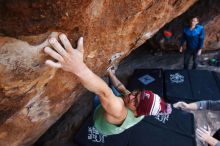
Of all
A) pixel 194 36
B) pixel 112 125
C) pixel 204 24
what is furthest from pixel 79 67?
pixel 204 24

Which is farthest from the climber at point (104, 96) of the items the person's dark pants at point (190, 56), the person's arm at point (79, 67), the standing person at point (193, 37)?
the person's dark pants at point (190, 56)

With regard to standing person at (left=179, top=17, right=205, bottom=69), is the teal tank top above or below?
above

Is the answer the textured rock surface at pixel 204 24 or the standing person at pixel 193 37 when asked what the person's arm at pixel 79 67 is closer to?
the standing person at pixel 193 37

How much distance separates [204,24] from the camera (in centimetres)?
668

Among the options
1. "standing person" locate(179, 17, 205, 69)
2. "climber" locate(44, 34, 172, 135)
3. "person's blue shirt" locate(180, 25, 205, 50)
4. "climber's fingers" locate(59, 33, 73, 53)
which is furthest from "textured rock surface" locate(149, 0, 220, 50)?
"climber's fingers" locate(59, 33, 73, 53)

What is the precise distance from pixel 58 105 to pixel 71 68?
1.46 metres

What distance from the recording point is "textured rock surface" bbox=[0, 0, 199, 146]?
1999 mm

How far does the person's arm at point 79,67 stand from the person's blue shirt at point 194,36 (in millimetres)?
3674

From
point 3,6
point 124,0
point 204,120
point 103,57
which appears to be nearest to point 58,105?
point 103,57

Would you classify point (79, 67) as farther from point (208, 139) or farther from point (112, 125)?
point (208, 139)

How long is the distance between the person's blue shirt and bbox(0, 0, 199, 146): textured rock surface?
1668 millimetres

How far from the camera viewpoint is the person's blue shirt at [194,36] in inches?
222

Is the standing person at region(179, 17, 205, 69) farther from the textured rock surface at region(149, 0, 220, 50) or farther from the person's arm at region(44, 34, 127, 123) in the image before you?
the person's arm at region(44, 34, 127, 123)

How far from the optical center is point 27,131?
3.47 metres
